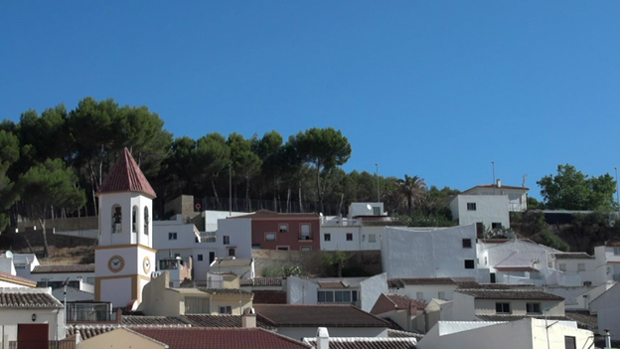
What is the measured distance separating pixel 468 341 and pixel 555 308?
70.3 ft

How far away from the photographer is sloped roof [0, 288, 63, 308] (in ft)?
93.3

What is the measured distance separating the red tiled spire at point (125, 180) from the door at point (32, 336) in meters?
20.0

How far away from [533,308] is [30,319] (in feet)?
92.3

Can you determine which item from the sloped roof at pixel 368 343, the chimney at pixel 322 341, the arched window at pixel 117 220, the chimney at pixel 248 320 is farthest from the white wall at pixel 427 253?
the chimney at pixel 322 341

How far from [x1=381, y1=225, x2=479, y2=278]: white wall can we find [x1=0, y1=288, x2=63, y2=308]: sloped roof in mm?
45702

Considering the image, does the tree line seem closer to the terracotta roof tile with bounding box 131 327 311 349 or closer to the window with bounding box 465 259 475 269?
the window with bounding box 465 259 475 269

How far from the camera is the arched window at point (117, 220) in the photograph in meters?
48.0

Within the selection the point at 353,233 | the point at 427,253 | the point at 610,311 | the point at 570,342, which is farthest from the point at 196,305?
the point at 353,233

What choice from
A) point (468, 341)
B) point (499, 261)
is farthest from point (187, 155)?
point (468, 341)

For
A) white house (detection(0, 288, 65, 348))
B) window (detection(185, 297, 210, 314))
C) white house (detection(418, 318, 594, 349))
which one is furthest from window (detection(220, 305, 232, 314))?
white house (detection(0, 288, 65, 348))

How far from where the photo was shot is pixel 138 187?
48.3 metres

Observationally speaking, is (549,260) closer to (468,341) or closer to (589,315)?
(589,315)

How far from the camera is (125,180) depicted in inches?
1911

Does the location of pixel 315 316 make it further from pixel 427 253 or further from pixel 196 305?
pixel 427 253
